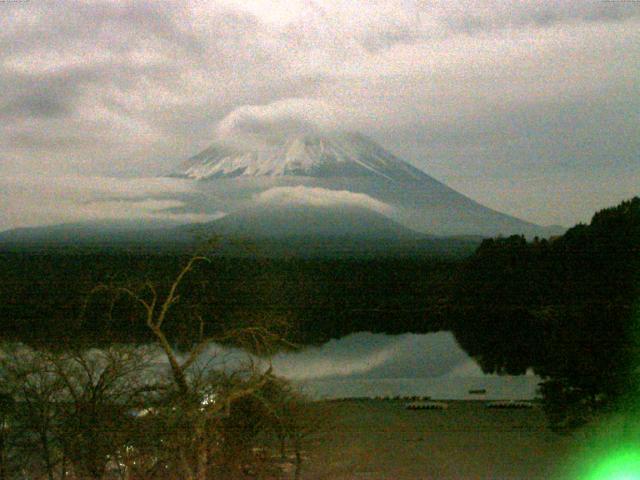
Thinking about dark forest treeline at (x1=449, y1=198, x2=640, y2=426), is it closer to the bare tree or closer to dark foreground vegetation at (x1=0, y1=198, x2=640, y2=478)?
dark foreground vegetation at (x1=0, y1=198, x2=640, y2=478)

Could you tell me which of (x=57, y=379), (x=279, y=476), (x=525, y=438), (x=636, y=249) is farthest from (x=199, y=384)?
(x=636, y=249)

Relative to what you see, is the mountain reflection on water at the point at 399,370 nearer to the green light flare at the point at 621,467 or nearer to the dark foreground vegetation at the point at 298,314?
the dark foreground vegetation at the point at 298,314

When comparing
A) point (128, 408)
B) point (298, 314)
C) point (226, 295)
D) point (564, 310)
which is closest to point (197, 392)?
point (128, 408)

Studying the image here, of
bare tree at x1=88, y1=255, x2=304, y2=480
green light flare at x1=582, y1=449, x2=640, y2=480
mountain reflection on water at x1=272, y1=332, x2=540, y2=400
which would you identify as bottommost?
mountain reflection on water at x1=272, y1=332, x2=540, y2=400

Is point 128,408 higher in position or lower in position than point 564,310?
lower

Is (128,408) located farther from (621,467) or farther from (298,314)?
(298,314)

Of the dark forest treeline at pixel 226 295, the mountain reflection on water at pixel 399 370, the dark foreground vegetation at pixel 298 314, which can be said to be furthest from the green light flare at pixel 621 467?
the mountain reflection on water at pixel 399 370

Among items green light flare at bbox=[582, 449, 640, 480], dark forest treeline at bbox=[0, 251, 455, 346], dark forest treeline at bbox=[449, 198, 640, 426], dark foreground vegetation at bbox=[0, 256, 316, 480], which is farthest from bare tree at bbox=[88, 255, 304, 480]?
dark forest treeline at bbox=[449, 198, 640, 426]

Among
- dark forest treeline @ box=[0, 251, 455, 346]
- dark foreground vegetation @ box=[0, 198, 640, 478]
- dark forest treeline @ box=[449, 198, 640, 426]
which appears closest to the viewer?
dark foreground vegetation @ box=[0, 198, 640, 478]
